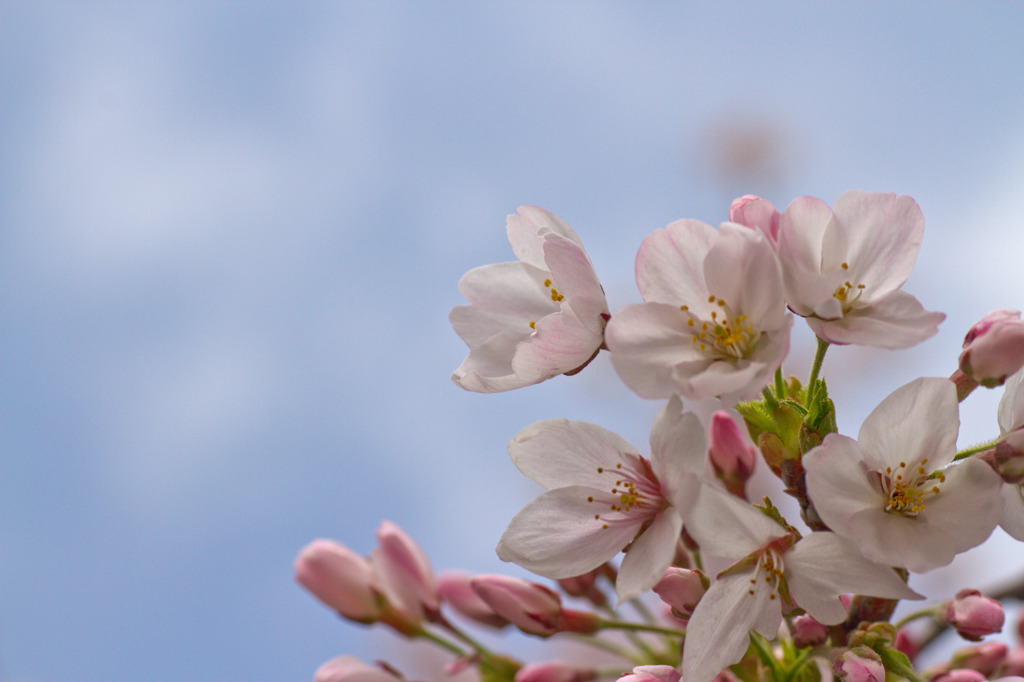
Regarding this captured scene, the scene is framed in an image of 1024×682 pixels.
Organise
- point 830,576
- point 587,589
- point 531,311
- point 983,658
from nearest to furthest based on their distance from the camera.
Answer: point 830,576 < point 531,311 < point 983,658 < point 587,589

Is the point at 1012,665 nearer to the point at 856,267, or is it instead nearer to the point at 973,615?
the point at 973,615

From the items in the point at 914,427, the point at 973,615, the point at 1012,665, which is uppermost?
the point at 914,427

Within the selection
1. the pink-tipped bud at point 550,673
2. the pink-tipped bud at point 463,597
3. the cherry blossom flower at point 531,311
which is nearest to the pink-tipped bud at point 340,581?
the pink-tipped bud at point 463,597

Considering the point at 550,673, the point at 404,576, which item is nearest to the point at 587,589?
the point at 550,673

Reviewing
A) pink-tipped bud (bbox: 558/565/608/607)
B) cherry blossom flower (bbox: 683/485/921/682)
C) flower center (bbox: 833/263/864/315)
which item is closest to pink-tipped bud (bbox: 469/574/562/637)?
pink-tipped bud (bbox: 558/565/608/607)

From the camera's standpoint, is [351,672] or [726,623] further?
[351,672]

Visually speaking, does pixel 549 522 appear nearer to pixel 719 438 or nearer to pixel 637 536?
pixel 637 536

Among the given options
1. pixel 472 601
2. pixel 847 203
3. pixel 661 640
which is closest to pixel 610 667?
pixel 661 640
